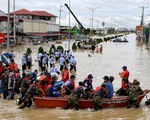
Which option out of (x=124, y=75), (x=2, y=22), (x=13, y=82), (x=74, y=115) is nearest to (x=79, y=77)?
(x=124, y=75)

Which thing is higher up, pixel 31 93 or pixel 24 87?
pixel 24 87

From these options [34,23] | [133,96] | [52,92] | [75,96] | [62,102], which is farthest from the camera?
[34,23]

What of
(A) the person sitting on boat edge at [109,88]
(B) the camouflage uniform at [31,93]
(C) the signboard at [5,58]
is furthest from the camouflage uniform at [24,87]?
(C) the signboard at [5,58]

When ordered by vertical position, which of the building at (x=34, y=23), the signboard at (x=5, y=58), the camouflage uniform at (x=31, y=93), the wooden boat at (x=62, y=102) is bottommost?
the wooden boat at (x=62, y=102)

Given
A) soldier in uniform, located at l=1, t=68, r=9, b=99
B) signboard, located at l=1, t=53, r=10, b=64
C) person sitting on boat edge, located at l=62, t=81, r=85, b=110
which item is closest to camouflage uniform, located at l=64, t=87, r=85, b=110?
person sitting on boat edge, located at l=62, t=81, r=85, b=110

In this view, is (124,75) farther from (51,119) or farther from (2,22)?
(2,22)

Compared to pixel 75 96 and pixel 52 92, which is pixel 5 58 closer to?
pixel 52 92

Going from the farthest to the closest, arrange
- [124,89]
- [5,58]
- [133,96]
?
1. [5,58]
2. [124,89]
3. [133,96]

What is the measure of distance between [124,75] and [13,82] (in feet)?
16.5

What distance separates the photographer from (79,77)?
21.2 m

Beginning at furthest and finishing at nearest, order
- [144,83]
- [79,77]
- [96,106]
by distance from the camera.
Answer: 1. [79,77]
2. [144,83]
3. [96,106]

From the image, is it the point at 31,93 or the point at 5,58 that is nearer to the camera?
the point at 31,93

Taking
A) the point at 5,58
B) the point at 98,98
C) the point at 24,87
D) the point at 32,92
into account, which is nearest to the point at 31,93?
the point at 32,92

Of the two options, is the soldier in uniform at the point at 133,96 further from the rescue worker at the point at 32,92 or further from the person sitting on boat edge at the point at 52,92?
the rescue worker at the point at 32,92
